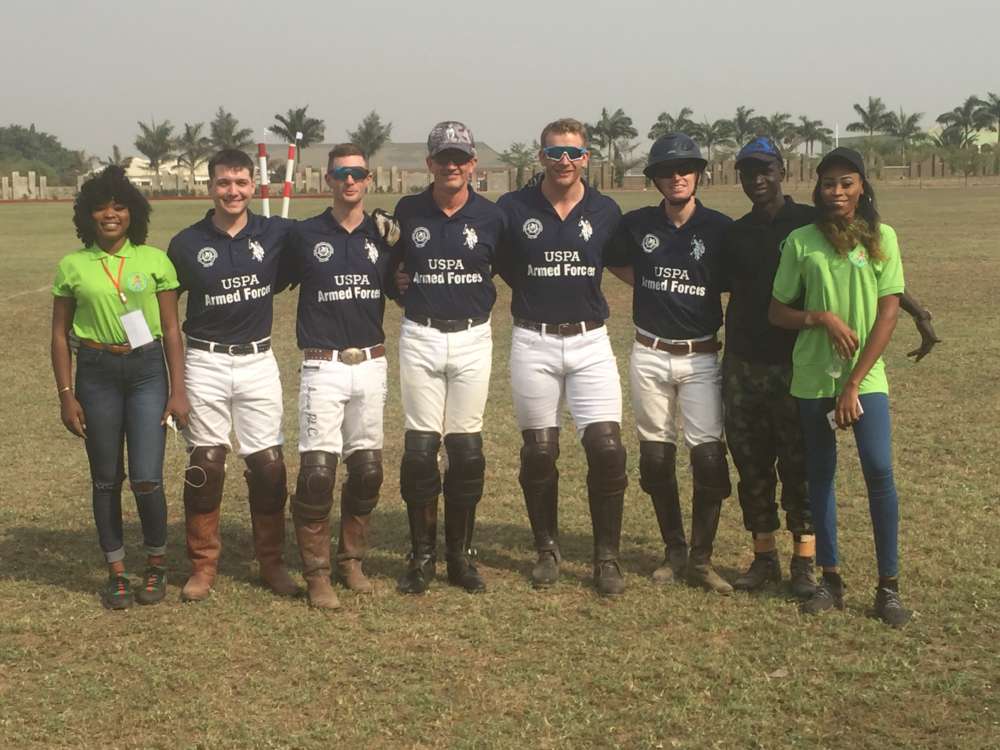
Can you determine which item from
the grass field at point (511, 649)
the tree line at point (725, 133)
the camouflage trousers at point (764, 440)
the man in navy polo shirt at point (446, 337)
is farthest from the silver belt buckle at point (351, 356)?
the tree line at point (725, 133)

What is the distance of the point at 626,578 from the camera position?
21.4ft

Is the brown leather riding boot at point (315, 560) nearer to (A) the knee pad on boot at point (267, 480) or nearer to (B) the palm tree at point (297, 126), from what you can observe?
(A) the knee pad on boot at point (267, 480)

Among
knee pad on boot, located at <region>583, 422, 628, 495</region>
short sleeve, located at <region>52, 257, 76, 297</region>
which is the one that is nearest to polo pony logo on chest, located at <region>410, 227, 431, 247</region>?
knee pad on boot, located at <region>583, 422, 628, 495</region>

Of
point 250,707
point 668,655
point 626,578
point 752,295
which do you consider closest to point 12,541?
point 250,707

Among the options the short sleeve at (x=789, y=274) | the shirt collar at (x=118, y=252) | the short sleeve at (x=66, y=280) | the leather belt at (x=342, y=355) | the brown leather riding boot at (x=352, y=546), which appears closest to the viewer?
the short sleeve at (x=789, y=274)

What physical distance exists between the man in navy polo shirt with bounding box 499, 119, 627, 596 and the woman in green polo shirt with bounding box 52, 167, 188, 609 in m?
1.88

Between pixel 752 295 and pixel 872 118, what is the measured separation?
108m

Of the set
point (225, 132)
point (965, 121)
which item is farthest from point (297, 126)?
point (965, 121)

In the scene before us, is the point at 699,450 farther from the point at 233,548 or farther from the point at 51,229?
the point at 51,229

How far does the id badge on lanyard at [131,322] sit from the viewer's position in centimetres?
582

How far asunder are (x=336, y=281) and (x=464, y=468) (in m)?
1.26

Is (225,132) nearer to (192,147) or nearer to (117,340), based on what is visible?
(192,147)

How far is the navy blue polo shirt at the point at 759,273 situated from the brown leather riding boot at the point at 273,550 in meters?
2.77

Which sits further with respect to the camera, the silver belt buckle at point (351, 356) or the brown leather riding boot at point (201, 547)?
the brown leather riding boot at point (201, 547)
